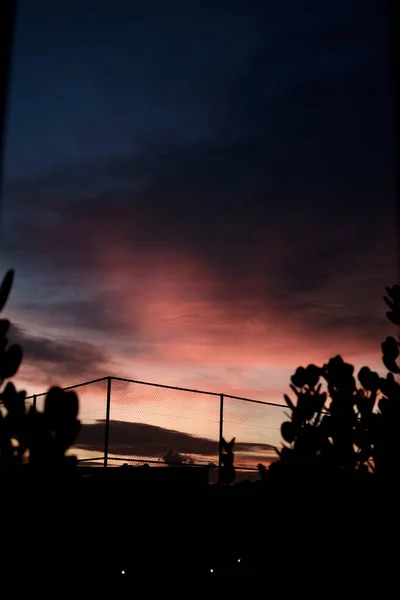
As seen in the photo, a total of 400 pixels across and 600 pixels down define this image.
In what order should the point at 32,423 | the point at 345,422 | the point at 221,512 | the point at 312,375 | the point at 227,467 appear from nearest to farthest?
the point at 32,423, the point at 345,422, the point at 312,375, the point at 227,467, the point at 221,512

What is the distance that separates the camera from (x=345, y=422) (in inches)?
188

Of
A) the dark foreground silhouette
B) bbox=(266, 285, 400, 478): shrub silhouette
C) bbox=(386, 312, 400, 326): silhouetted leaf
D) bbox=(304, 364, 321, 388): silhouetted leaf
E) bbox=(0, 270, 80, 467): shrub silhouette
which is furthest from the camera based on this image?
bbox=(304, 364, 321, 388): silhouetted leaf

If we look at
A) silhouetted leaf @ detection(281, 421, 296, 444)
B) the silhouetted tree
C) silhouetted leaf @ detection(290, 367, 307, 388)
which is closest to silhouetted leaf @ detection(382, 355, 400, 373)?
silhouetted leaf @ detection(290, 367, 307, 388)

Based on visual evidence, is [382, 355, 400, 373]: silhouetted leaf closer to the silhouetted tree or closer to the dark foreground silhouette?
the dark foreground silhouette

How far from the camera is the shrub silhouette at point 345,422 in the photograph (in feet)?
14.8

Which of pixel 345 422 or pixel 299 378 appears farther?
pixel 299 378

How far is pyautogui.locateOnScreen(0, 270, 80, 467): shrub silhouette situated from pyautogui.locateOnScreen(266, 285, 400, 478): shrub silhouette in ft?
7.14

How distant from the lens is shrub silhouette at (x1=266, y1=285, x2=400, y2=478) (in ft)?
14.8

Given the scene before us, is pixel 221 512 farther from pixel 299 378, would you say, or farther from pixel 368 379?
pixel 368 379

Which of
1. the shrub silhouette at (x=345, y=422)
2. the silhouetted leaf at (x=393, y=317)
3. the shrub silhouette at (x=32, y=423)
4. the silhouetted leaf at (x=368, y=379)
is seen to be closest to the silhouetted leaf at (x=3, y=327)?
the shrub silhouette at (x=32, y=423)

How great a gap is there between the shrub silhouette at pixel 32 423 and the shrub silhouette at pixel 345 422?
Answer: 218 cm

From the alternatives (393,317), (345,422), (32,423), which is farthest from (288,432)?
(32,423)

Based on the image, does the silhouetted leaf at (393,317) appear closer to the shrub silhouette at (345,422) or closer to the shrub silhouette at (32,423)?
the shrub silhouette at (345,422)

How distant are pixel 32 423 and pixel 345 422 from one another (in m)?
2.55
